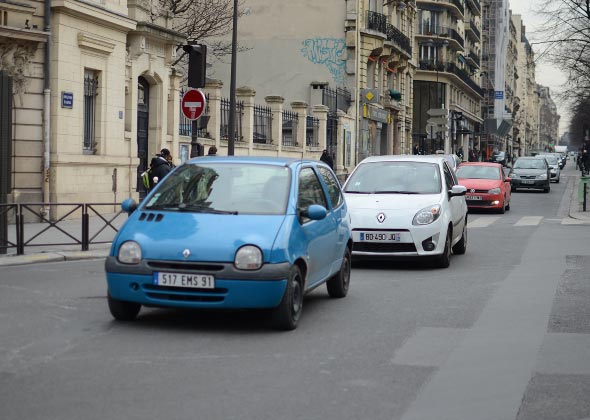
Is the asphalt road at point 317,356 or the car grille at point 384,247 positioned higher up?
the car grille at point 384,247

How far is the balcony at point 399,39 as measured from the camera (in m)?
54.6

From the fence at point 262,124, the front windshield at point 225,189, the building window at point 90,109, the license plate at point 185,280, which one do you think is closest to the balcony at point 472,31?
the fence at point 262,124

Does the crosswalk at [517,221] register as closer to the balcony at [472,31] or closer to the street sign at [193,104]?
the street sign at [193,104]

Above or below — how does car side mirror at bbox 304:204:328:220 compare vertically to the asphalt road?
above

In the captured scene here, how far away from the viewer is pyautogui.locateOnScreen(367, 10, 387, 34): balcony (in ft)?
164

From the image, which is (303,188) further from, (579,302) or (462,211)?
(462,211)

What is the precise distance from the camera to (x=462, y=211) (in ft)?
52.6

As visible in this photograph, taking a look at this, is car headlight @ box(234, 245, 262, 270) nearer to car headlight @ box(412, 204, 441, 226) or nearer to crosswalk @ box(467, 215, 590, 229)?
car headlight @ box(412, 204, 441, 226)

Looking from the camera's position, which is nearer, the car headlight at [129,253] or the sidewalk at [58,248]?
the car headlight at [129,253]

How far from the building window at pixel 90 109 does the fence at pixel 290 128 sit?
586 inches

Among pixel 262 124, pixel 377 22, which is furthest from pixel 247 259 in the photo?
pixel 377 22

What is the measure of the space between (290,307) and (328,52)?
41.4 meters

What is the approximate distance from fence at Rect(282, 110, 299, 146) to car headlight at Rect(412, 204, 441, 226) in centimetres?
2495

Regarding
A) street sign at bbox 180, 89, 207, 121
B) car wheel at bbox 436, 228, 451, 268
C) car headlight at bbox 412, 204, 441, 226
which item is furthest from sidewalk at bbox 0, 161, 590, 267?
car wheel at bbox 436, 228, 451, 268
